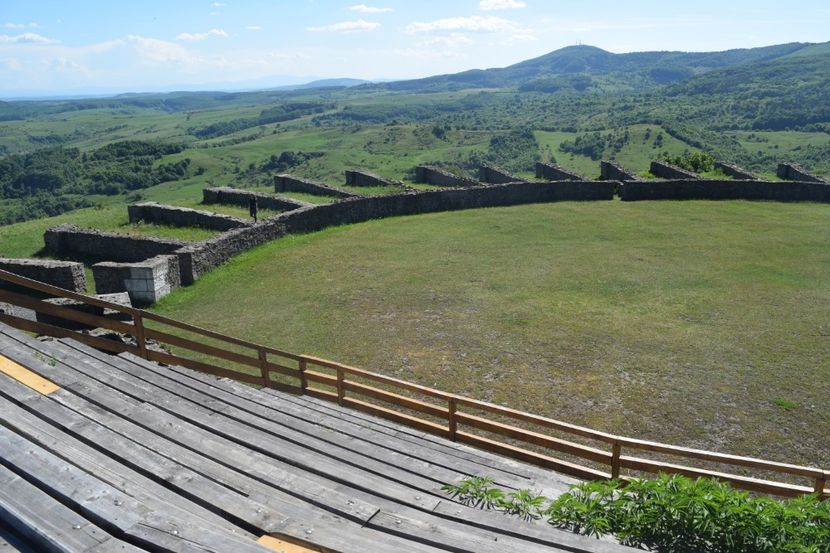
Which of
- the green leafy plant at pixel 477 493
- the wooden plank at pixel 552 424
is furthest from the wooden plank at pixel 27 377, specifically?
the wooden plank at pixel 552 424

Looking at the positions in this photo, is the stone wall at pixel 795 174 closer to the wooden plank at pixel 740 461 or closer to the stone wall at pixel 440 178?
the stone wall at pixel 440 178

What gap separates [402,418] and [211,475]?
11.6 feet

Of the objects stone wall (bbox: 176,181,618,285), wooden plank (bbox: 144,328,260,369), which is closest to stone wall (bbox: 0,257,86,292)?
stone wall (bbox: 176,181,618,285)

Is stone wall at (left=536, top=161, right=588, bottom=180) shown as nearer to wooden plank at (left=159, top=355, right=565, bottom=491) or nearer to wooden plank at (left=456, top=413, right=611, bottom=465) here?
wooden plank at (left=456, top=413, right=611, bottom=465)

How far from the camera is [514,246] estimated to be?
21.1 meters

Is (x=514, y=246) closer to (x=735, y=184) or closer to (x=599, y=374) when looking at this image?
(x=599, y=374)

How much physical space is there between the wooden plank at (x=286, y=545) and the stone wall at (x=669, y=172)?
2929 centimetres

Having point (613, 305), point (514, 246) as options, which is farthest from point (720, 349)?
point (514, 246)

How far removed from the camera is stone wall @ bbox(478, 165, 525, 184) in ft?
103

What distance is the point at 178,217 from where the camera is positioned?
23656 millimetres

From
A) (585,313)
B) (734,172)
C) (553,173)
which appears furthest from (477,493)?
(734,172)

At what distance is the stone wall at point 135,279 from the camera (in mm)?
16188

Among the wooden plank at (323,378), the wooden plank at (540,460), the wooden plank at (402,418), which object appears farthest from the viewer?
the wooden plank at (323,378)

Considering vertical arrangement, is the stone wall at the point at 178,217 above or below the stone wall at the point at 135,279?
above
